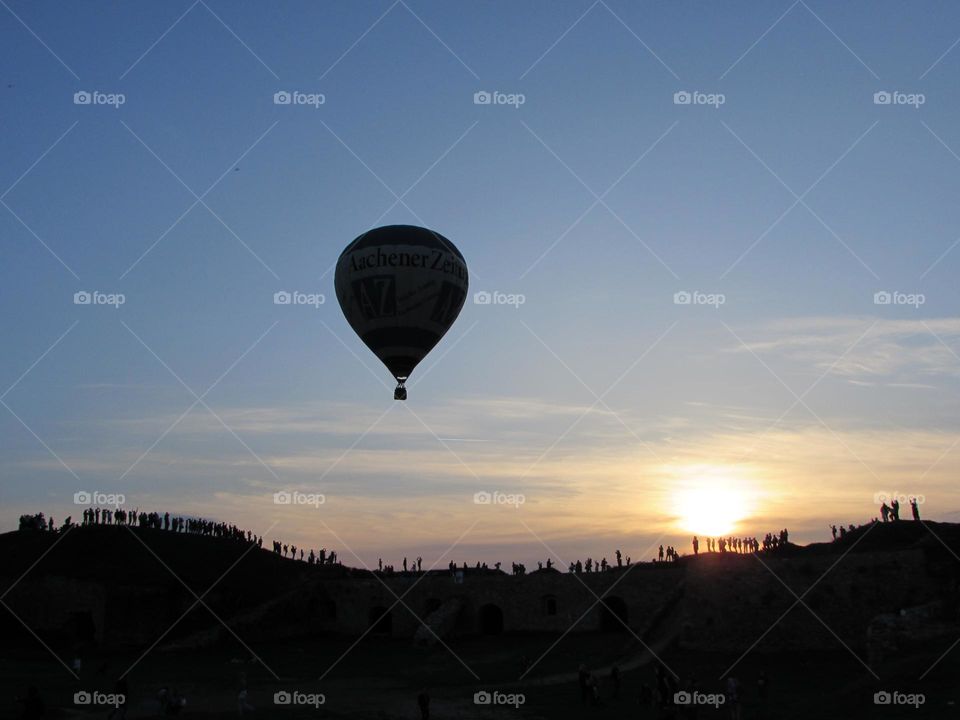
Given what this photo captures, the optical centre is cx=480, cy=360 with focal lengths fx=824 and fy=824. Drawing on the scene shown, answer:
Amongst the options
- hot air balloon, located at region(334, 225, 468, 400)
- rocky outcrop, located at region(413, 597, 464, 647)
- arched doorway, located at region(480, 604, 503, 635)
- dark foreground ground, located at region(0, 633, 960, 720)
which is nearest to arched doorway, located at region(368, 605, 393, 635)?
dark foreground ground, located at region(0, 633, 960, 720)

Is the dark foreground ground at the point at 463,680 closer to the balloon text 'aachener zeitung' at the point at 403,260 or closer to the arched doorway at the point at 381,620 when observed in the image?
the arched doorway at the point at 381,620

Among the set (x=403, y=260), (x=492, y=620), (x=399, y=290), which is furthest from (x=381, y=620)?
(x=403, y=260)

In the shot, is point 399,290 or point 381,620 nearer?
point 399,290

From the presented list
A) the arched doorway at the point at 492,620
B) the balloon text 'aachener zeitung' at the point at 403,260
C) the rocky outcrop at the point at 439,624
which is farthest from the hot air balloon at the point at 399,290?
the arched doorway at the point at 492,620

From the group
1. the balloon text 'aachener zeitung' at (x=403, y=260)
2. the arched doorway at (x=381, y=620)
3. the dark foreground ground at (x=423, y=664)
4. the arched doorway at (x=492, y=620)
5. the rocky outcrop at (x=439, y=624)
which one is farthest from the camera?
the arched doorway at (x=381, y=620)

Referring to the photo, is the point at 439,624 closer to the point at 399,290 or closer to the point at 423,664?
the point at 423,664

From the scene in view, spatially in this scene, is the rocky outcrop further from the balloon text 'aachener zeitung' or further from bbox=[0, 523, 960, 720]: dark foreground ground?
the balloon text 'aachener zeitung'
